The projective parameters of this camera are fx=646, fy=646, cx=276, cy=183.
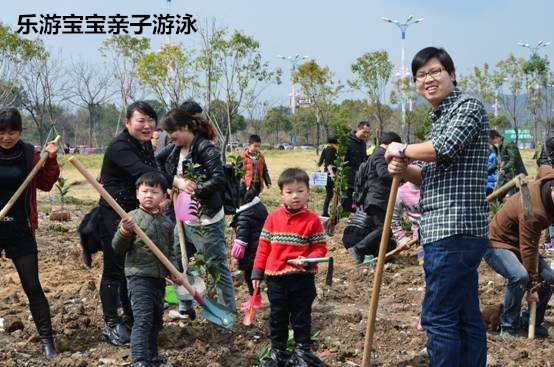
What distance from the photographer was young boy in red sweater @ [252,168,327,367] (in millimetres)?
3943

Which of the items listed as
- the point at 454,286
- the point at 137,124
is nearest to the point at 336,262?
the point at 137,124

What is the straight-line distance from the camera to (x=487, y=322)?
5.07 meters

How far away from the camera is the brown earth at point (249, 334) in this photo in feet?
14.0

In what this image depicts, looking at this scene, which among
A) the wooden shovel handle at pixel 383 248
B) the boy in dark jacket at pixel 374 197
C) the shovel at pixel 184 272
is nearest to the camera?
the wooden shovel handle at pixel 383 248

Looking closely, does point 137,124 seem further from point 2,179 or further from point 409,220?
point 409,220

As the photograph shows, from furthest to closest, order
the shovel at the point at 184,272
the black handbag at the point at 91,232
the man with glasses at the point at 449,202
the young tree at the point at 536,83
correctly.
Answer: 1. the young tree at the point at 536,83
2. the shovel at the point at 184,272
3. the black handbag at the point at 91,232
4. the man with glasses at the point at 449,202

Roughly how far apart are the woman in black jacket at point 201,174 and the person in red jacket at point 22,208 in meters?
0.88

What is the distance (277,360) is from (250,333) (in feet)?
2.37

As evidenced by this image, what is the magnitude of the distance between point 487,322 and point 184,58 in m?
22.2

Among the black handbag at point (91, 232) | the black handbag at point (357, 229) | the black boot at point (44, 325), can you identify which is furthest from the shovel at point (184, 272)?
the black handbag at point (357, 229)

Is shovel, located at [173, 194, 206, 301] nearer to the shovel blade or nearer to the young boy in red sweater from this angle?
the shovel blade

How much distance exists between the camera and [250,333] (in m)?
4.73

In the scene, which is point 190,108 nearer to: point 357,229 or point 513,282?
point 513,282

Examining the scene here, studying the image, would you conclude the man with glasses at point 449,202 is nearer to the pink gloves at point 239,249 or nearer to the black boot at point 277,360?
the black boot at point 277,360
